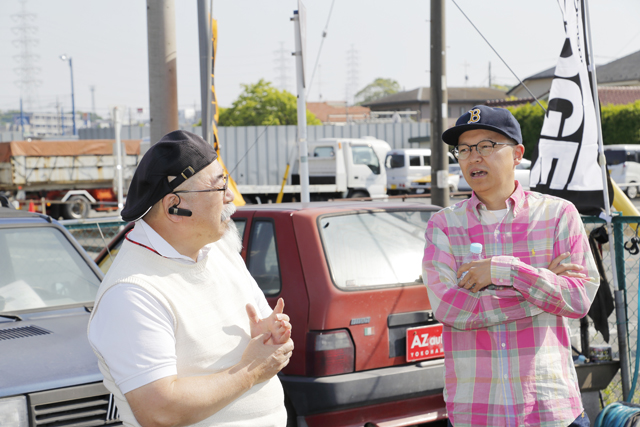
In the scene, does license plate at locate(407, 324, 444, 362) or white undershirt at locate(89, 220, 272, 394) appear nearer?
white undershirt at locate(89, 220, 272, 394)

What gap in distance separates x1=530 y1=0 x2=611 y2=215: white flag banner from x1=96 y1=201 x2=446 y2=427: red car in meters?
1.15

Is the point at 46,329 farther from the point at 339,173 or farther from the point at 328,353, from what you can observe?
the point at 339,173

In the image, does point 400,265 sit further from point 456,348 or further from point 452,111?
point 452,111

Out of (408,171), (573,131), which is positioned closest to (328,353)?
(573,131)

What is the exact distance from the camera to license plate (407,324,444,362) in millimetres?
3609

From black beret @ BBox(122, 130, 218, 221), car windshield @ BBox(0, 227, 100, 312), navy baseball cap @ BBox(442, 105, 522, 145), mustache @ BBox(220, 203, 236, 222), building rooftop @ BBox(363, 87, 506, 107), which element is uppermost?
building rooftop @ BBox(363, 87, 506, 107)

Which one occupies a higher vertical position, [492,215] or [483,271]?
[492,215]

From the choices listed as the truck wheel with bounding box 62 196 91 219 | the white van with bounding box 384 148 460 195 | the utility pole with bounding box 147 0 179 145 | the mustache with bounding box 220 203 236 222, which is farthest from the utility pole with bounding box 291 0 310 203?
the white van with bounding box 384 148 460 195

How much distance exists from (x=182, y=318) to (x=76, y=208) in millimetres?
21286

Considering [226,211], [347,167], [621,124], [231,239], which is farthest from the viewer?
[621,124]

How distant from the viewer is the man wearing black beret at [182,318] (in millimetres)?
1587

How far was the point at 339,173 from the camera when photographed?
20.0m

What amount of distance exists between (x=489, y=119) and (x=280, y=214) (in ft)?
5.48

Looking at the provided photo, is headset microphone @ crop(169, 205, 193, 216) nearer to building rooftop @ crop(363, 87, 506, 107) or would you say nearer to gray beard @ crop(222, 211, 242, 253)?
gray beard @ crop(222, 211, 242, 253)
